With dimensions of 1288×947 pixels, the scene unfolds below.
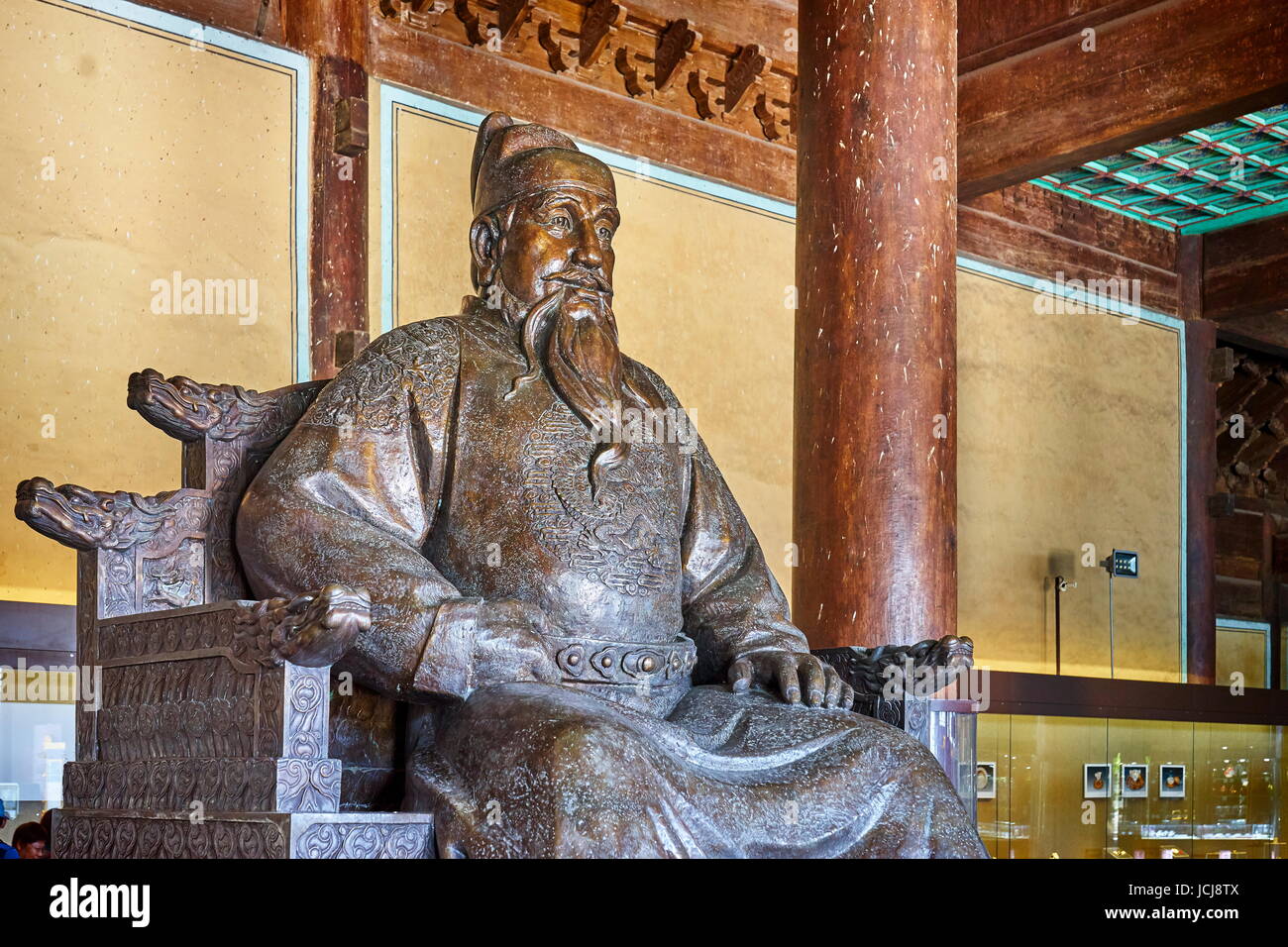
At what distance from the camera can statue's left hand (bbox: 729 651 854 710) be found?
276cm

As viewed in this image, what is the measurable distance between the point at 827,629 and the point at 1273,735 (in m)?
5.16

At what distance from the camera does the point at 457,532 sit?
2717 mm

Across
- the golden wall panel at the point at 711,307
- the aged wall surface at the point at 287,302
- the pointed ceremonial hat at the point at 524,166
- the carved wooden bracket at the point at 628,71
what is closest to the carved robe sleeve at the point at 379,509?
the pointed ceremonial hat at the point at 524,166

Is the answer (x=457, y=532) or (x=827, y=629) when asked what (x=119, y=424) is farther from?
(x=457, y=532)

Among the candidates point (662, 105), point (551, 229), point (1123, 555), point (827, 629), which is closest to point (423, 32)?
point (662, 105)

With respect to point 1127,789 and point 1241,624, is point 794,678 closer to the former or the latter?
point 1127,789

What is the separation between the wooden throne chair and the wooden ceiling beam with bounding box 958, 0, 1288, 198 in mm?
4023

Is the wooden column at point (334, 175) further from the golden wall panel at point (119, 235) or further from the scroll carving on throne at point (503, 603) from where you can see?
the scroll carving on throne at point (503, 603)

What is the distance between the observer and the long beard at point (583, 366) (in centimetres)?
285

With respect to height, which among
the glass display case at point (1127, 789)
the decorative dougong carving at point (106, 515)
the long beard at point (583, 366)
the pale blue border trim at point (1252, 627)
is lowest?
the glass display case at point (1127, 789)

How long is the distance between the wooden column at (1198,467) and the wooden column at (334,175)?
5365 millimetres

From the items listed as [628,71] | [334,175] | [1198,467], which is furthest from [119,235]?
[1198,467]

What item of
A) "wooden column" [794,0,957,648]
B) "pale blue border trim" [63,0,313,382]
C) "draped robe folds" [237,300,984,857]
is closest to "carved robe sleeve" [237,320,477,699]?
"draped robe folds" [237,300,984,857]

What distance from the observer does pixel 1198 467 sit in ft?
31.1
